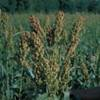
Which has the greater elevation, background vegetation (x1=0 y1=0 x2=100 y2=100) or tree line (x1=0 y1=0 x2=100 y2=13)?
tree line (x1=0 y1=0 x2=100 y2=13)

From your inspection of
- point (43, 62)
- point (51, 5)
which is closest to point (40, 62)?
point (43, 62)

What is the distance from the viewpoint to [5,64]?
10.6 ft

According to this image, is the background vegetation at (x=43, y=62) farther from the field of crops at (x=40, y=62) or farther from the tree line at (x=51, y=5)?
the tree line at (x=51, y=5)

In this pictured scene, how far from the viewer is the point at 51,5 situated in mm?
31484

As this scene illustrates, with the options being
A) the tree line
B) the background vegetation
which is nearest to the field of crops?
the background vegetation

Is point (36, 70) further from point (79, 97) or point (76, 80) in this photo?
point (76, 80)

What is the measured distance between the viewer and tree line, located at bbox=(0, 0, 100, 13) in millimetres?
28500

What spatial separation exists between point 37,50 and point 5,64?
35.9 inches

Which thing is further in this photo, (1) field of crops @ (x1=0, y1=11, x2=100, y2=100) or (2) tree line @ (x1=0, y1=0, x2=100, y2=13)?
(2) tree line @ (x1=0, y1=0, x2=100, y2=13)

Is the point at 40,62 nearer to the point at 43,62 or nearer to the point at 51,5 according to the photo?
the point at 43,62

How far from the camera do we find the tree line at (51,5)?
2850cm

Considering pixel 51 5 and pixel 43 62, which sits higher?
pixel 51 5

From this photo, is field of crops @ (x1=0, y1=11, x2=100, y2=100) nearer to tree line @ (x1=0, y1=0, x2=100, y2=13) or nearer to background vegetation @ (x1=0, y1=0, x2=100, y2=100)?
background vegetation @ (x1=0, y1=0, x2=100, y2=100)

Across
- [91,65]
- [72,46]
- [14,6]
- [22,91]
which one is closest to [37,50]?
[72,46]
